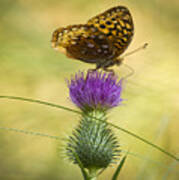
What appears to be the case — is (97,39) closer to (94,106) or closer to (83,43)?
(83,43)

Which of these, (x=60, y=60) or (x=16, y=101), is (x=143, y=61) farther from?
(x=16, y=101)

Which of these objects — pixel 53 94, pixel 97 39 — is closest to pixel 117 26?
pixel 97 39

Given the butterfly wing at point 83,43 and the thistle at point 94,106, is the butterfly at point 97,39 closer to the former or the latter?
the butterfly wing at point 83,43

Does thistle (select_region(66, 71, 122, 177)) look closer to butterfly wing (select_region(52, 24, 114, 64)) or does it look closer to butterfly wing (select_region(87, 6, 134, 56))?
butterfly wing (select_region(52, 24, 114, 64))

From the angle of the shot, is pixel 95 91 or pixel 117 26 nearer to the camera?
pixel 95 91

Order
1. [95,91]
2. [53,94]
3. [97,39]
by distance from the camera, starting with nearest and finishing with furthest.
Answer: [95,91] < [97,39] < [53,94]

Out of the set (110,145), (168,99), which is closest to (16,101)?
(168,99)
